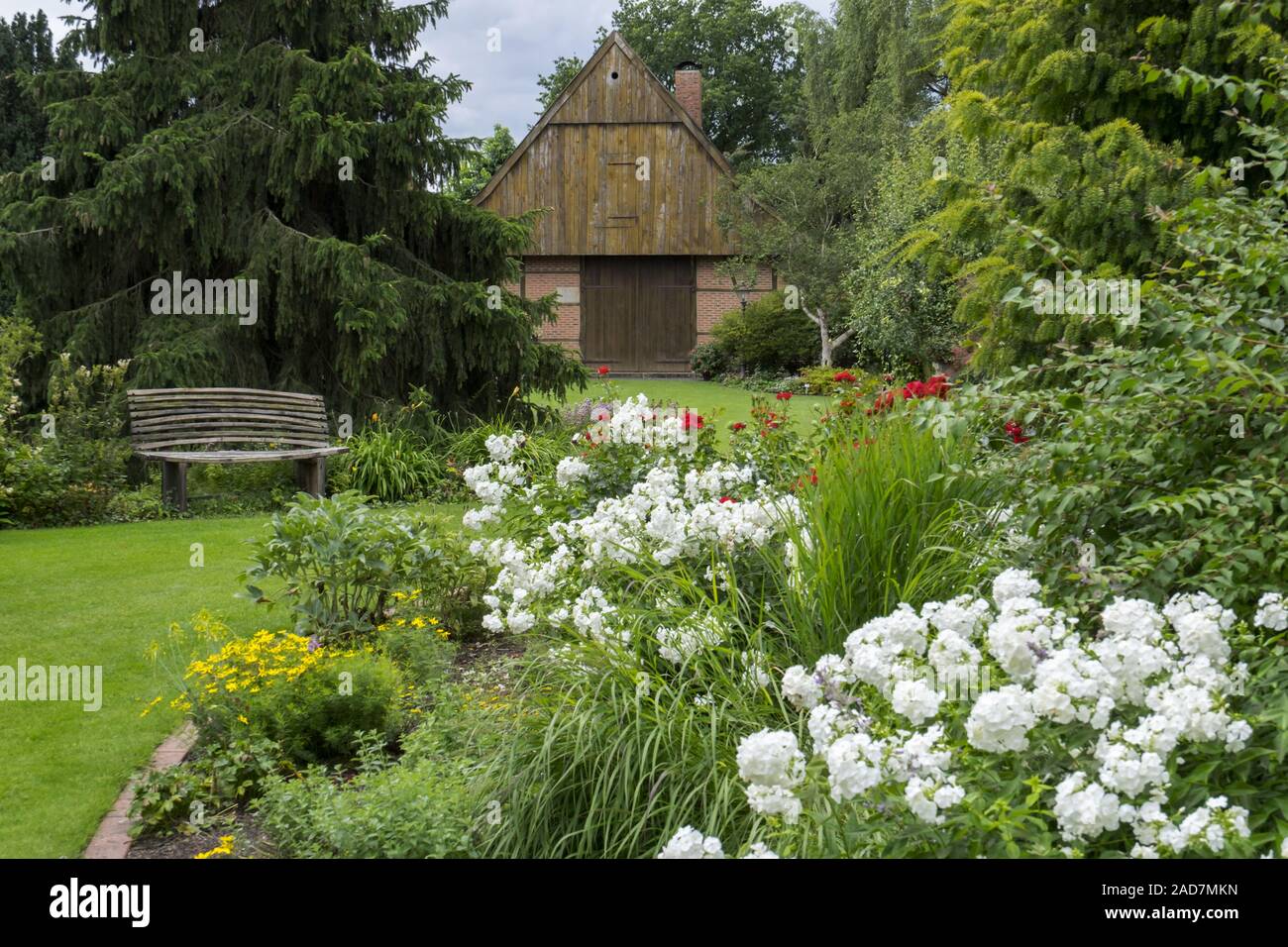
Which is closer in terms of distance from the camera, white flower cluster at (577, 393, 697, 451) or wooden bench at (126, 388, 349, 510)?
white flower cluster at (577, 393, 697, 451)

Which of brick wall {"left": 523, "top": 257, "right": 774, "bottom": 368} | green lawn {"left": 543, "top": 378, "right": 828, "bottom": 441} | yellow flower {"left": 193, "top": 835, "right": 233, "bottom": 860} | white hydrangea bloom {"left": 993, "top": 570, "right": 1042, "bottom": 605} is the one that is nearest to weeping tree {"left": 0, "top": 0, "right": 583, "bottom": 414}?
green lawn {"left": 543, "top": 378, "right": 828, "bottom": 441}

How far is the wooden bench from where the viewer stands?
989cm

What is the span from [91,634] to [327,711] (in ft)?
8.12

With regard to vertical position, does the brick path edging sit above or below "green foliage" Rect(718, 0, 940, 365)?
below

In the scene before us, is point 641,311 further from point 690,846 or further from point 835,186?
point 690,846

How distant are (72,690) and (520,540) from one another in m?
2.08

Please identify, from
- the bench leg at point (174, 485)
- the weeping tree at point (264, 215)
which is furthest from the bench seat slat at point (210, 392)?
the bench leg at point (174, 485)

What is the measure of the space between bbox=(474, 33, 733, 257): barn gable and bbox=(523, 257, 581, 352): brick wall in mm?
527

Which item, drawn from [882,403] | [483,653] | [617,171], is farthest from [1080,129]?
[617,171]

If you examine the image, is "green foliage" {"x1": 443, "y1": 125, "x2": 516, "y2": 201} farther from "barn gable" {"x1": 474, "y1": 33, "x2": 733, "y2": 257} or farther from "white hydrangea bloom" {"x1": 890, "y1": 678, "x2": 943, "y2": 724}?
"white hydrangea bloom" {"x1": 890, "y1": 678, "x2": 943, "y2": 724}

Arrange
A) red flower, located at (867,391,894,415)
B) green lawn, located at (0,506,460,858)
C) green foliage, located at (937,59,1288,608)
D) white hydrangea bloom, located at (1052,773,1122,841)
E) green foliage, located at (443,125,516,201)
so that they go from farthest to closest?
green foliage, located at (443,125,516,201) < red flower, located at (867,391,894,415) < green lawn, located at (0,506,460,858) < green foliage, located at (937,59,1288,608) < white hydrangea bloom, located at (1052,773,1122,841)

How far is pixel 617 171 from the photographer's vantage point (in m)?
26.3

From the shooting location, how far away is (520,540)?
226 inches
